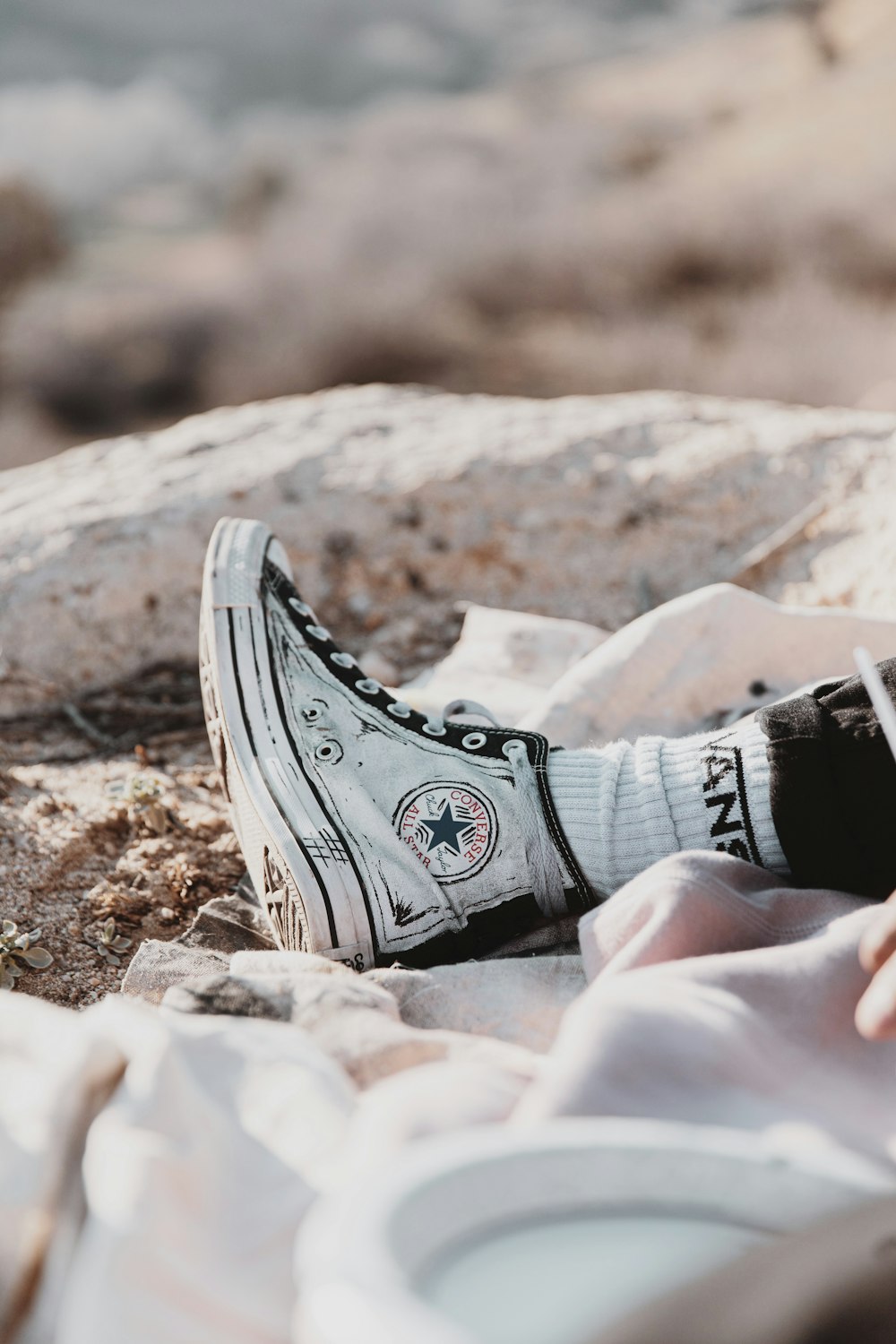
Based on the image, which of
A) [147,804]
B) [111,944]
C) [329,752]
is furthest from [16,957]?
[329,752]

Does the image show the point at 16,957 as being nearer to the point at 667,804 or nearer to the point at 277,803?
the point at 277,803

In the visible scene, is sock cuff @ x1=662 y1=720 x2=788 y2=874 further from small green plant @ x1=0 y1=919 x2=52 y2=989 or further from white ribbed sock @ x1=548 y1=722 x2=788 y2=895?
small green plant @ x1=0 y1=919 x2=52 y2=989

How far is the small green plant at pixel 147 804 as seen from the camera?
3.35 ft

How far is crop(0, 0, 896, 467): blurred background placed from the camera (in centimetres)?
343

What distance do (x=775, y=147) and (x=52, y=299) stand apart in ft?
9.17

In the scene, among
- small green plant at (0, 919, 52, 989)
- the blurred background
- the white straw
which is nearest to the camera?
the white straw

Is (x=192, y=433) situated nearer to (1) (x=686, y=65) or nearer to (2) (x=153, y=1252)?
(2) (x=153, y=1252)

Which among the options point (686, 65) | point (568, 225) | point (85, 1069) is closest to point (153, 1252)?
point (85, 1069)

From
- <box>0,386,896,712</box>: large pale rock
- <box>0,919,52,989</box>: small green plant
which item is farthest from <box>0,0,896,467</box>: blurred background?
<box>0,919,52,989</box>: small green plant

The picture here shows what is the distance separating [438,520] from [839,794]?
943 millimetres

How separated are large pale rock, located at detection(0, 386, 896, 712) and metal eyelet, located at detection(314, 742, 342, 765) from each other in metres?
0.61

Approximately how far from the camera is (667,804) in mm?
769

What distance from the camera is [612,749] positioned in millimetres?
816

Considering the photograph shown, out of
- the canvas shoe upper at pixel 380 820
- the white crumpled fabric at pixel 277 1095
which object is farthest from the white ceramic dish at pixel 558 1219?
the canvas shoe upper at pixel 380 820
